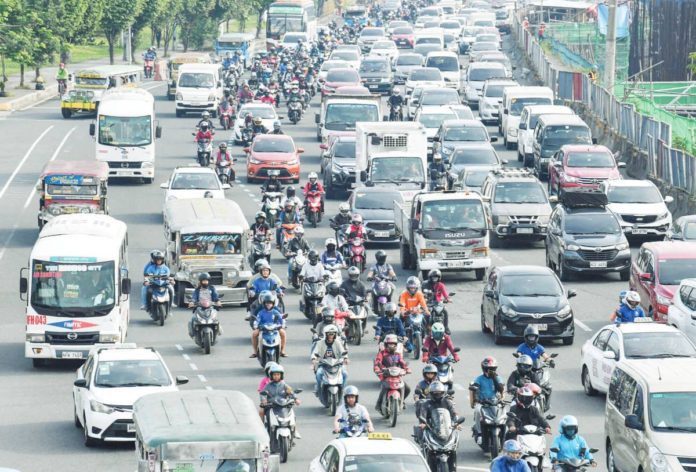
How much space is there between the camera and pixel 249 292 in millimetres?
35156

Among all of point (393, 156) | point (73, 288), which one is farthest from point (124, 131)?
point (73, 288)

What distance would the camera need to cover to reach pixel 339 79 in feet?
264

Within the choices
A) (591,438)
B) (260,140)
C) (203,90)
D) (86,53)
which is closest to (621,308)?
(591,438)

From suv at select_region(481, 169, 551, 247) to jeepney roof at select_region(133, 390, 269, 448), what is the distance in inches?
948

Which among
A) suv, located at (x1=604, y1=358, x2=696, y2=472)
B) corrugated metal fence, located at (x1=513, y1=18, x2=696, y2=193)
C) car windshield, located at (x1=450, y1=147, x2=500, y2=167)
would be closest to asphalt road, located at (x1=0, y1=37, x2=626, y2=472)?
suv, located at (x1=604, y1=358, x2=696, y2=472)

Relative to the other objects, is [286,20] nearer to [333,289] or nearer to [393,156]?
[393,156]

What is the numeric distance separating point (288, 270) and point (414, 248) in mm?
3044

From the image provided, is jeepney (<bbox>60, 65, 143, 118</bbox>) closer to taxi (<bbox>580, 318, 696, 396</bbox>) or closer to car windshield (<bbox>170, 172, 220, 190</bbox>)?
car windshield (<bbox>170, 172, 220, 190</bbox>)

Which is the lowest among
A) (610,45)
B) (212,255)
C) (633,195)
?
(212,255)

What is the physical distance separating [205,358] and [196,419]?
12783 millimetres

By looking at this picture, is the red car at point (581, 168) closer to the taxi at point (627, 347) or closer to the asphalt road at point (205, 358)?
the asphalt road at point (205, 358)

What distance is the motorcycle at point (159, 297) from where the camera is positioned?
1470 inches

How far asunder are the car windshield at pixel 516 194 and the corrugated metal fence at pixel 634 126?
16.4 ft

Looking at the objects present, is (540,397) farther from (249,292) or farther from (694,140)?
(694,140)
